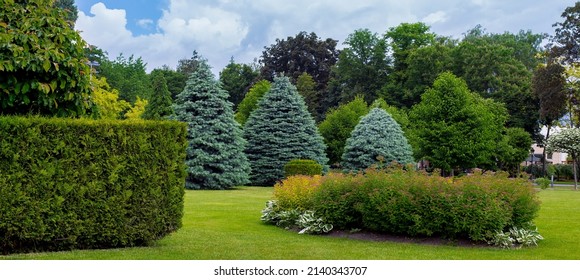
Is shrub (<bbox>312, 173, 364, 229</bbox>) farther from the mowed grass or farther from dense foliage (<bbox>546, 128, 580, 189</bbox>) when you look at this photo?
dense foliage (<bbox>546, 128, 580, 189</bbox>)

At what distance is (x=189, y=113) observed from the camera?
110 ft

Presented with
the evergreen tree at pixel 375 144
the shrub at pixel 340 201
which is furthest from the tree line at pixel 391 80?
the shrub at pixel 340 201

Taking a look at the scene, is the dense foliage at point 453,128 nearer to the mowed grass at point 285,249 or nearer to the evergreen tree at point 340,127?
the evergreen tree at point 340,127

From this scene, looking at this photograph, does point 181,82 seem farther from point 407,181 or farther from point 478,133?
point 407,181

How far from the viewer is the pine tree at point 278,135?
3875cm

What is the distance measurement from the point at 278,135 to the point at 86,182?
29971 millimetres

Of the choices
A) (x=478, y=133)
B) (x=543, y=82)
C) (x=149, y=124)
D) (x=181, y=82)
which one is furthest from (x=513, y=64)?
(x=149, y=124)

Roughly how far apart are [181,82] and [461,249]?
212 feet

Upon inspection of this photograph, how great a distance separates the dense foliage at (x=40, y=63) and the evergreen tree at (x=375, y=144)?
2883cm

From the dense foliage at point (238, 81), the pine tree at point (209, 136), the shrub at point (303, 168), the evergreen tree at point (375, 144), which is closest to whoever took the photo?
the pine tree at point (209, 136)

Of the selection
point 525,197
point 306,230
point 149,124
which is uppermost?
point 149,124

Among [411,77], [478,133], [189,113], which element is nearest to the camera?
[189,113]

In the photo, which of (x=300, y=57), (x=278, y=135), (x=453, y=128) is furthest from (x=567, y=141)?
(x=300, y=57)

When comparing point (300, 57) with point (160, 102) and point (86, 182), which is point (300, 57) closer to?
point (160, 102)
